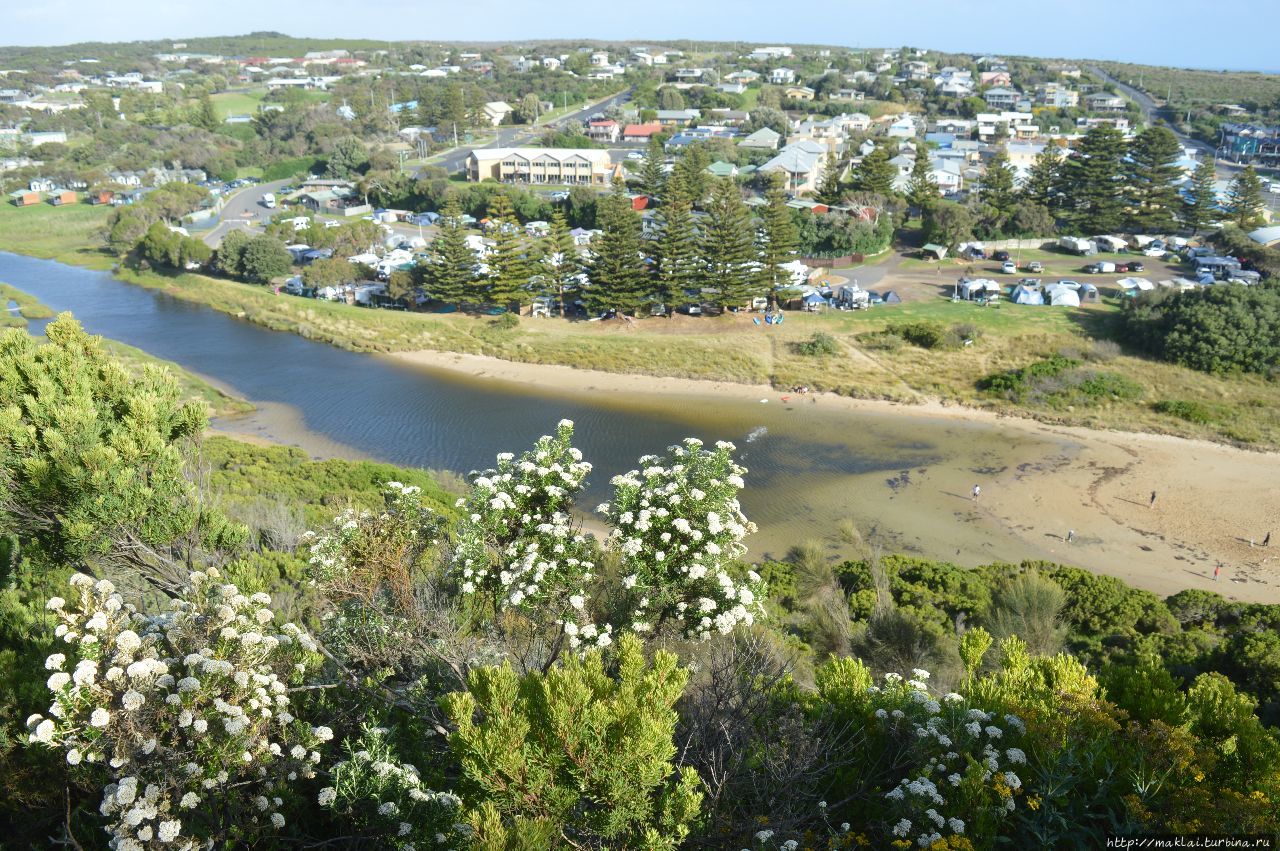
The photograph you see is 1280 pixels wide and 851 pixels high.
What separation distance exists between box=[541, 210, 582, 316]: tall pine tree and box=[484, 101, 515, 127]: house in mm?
45033

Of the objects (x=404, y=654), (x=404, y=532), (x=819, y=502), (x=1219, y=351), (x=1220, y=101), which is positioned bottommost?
Answer: (x=819, y=502)

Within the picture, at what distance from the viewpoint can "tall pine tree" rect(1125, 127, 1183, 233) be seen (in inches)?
1406

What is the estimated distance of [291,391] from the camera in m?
→ 25.5

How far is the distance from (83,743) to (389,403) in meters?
21.2

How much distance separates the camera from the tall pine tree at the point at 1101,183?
35656mm

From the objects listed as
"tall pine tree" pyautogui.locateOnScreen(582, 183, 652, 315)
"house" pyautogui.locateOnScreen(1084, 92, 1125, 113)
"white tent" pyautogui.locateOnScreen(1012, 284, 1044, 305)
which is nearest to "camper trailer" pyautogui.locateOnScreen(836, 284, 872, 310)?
"white tent" pyautogui.locateOnScreen(1012, 284, 1044, 305)

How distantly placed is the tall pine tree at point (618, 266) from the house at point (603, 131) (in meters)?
36.5

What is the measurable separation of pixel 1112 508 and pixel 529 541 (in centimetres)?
1558

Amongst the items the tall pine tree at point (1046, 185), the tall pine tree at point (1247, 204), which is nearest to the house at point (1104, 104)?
the tall pine tree at point (1247, 204)

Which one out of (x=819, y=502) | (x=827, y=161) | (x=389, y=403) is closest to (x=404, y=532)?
(x=819, y=502)

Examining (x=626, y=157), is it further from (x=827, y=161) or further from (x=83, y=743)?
(x=83, y=743)

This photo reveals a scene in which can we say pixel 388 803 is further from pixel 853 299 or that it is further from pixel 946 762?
pixel 853 299

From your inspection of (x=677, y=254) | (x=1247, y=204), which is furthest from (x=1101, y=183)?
(x=677, y=254)

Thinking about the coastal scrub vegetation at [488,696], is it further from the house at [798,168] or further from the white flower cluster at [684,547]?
the house at [798,168]
